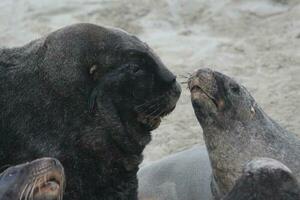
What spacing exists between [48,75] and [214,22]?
5.50 meters

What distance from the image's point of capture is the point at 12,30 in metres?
10.5

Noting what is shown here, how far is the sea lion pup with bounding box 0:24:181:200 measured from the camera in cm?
528

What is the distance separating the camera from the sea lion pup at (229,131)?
582cm

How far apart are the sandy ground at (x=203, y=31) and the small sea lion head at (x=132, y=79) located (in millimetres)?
3284

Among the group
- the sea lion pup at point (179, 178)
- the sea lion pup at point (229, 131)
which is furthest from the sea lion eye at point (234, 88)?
the sea lion pup at point (179, 178)

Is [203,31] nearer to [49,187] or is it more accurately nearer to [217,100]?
[217,100]

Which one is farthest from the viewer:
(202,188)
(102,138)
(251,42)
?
(251,42)

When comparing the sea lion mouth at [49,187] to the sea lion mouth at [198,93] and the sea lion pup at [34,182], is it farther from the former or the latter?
the sea lion mouth at [198,93]

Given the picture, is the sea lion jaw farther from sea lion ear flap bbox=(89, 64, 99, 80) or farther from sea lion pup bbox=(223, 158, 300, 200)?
sea lion pup bbox=(223, 158, 300, 200)

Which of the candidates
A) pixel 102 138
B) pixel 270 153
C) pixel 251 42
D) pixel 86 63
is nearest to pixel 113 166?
pixel 102 138

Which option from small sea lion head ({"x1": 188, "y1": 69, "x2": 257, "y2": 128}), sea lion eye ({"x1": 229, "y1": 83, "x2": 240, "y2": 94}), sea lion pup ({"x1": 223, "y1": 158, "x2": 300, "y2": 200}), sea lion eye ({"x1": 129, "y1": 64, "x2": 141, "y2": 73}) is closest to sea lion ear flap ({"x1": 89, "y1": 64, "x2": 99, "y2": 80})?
sea lion eye ({"x1": 129, "y1": 64, "x2": 141, "y2": 73})

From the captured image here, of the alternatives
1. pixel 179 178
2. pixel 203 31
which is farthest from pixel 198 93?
pixel 203 31

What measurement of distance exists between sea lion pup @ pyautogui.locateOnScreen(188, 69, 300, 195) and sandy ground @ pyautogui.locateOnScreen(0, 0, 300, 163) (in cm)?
258

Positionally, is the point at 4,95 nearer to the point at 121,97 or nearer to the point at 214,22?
the point at 121,97
